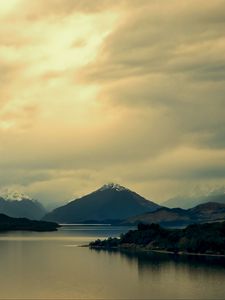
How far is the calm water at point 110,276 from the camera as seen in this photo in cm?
10681

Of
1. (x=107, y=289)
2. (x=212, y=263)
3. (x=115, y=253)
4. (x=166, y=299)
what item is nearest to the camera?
(x=166, y=299)

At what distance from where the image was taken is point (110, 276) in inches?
5256

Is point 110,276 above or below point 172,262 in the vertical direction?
below

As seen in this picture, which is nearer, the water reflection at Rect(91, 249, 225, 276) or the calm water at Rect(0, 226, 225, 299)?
the calm water at Rect(0, 226, 225, 299)

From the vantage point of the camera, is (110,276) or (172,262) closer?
(110,276)

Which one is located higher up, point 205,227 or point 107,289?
point 205,227

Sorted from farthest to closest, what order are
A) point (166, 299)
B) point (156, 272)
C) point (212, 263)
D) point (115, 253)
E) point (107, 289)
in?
point (115, 253) < point (212, 263) < point (156, 272) < point (107, 289) < point (166, 299)

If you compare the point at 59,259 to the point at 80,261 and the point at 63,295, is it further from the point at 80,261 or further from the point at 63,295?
the point at 63,295

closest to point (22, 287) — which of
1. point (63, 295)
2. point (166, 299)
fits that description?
point (63, 295)

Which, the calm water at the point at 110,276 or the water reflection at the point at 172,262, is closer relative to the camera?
the calm water at the point at 110,276

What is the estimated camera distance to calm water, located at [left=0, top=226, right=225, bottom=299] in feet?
350

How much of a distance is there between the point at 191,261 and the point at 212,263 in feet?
23.7

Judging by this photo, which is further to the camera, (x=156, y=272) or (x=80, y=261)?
(x=80, y=261)

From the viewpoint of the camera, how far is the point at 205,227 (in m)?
197
